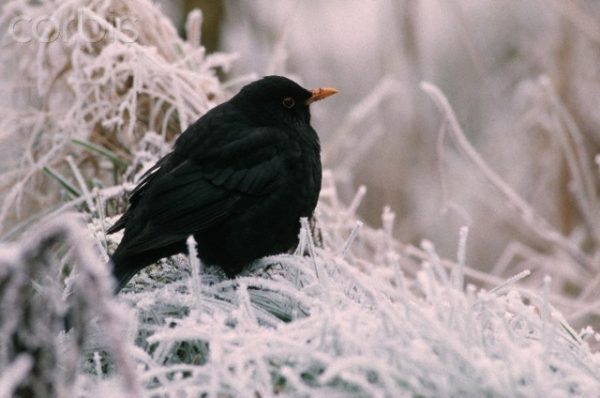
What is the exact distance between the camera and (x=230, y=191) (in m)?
2.70

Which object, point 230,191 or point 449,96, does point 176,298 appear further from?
point 449,96

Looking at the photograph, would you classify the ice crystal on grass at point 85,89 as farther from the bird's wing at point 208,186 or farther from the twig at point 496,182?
the twig at point 496,182

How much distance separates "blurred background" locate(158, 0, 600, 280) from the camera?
4.28 metres

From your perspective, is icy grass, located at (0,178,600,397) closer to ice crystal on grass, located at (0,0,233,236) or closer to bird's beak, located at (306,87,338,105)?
ice crystal on grass, located at (0,0,233,236)

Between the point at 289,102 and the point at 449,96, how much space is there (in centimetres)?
432

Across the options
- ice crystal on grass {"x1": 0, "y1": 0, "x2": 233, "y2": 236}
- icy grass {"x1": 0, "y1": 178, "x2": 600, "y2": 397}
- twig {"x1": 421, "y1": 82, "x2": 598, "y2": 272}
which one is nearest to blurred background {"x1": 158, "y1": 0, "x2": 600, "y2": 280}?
twig {"x1": 421, "y1": 82, "x2": 598, "y2": 272}

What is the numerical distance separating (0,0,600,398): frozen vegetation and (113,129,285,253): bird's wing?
0.39 ft

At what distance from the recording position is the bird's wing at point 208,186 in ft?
8.32

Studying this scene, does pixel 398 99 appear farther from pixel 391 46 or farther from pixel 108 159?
pixel 108 159

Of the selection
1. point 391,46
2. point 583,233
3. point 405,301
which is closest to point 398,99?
point 391,46

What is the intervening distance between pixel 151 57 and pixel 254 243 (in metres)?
0.66

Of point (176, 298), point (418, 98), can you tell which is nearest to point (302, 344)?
point (176, 298)
